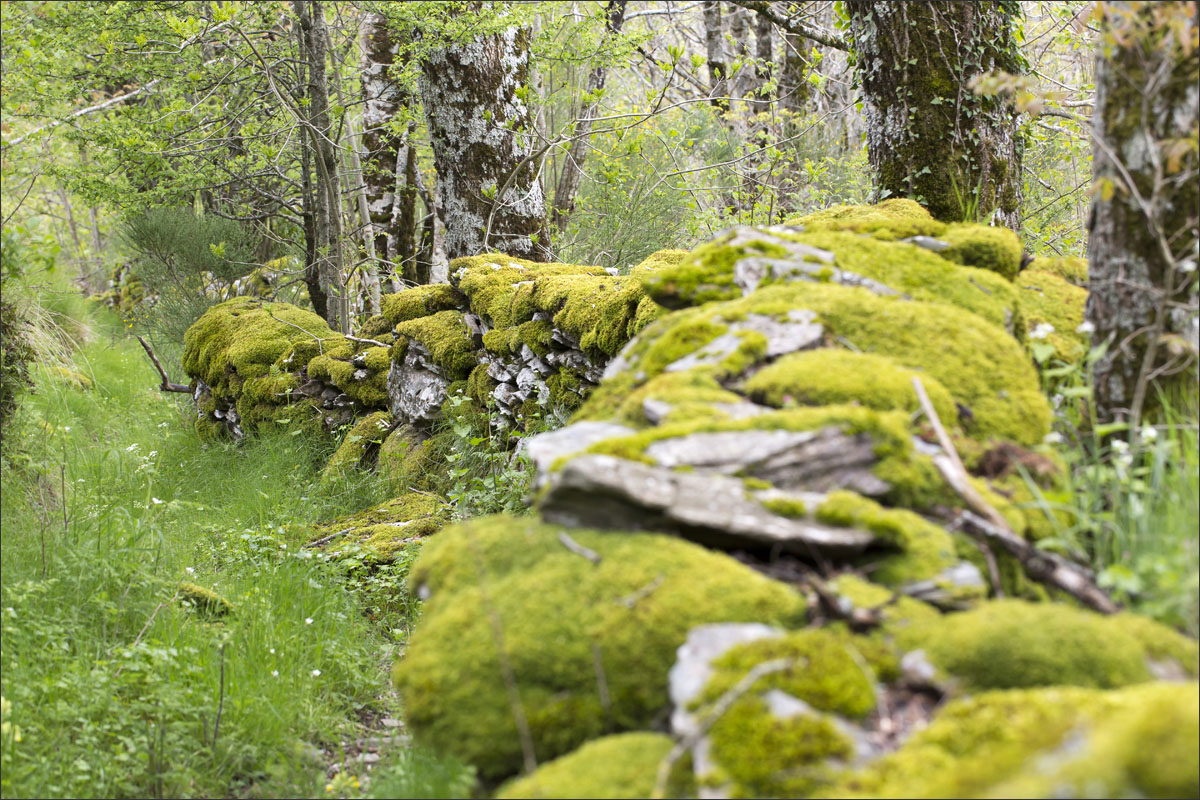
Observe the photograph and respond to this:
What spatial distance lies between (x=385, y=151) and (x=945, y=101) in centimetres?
695

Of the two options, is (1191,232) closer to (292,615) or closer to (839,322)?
(839,322)

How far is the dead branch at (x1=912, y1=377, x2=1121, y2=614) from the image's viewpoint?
2.05 m

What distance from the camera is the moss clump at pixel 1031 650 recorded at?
1765 millimetres

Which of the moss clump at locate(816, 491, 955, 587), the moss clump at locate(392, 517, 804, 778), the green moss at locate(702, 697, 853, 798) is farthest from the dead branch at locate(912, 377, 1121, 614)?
the green moss at locate(702, 697, 853, 798)

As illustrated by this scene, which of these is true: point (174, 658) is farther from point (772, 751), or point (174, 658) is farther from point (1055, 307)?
point (1055, 307)

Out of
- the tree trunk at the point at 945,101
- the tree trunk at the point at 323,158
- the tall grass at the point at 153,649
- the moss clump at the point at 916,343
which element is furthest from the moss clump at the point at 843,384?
the tree trunk at the point at 323,158

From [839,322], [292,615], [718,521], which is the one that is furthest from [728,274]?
[292,615]

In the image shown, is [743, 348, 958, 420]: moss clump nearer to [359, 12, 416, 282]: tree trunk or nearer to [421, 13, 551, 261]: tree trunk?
[421, 13, 551, 261]: tree trunk

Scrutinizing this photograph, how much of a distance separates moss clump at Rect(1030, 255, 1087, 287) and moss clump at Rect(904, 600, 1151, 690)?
2285 millimetres

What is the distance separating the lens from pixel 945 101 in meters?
4.71

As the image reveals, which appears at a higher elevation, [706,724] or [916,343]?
[916,343]

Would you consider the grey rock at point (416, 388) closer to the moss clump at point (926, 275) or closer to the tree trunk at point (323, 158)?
the tree trunk at point (323, 158)

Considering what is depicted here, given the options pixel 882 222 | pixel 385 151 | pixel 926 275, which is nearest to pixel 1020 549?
pixel 926 275

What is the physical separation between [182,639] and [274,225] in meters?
9.26
